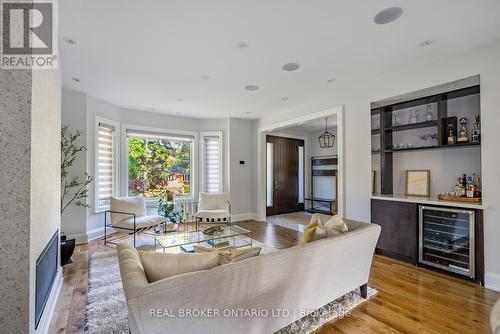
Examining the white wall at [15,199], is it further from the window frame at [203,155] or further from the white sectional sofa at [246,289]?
the window frame at [203,155]

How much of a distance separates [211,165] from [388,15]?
4940mm

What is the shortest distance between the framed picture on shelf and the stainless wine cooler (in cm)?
56

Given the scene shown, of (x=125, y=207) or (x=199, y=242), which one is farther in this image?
(x=125, y=207)

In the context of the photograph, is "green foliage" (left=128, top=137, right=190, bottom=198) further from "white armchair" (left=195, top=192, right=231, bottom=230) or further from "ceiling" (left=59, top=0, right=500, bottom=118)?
"ceiling" (left=59, top=0, right=500, bottom=118)

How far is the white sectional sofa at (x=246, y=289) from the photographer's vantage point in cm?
113

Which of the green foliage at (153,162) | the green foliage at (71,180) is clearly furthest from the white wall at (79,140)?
the green foliage at (153,162)

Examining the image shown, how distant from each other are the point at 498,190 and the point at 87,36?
476cm

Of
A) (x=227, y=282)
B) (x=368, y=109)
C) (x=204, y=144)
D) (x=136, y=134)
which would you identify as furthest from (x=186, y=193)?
(x=227, y=282)

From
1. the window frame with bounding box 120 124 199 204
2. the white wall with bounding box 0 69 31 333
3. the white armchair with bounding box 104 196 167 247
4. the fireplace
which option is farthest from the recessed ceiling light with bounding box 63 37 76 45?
the window frame with bounding box 120 124 199 204

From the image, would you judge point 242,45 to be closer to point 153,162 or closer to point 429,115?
point 429,115

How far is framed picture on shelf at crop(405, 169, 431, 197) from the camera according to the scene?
3533mm

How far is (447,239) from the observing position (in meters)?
2.98

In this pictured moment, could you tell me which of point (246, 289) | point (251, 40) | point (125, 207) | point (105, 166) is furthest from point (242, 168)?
point (246, 289)

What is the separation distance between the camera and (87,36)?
2.45 metres
